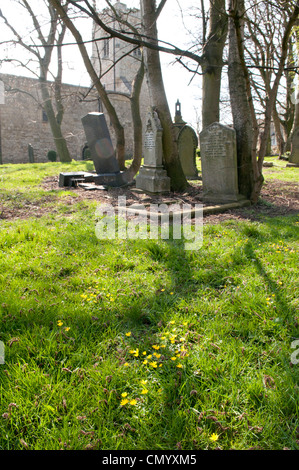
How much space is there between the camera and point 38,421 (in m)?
1.75

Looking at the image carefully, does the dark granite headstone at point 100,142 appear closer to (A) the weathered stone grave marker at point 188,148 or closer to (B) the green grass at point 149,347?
(A) the weathered stone grave marker at point 188,148

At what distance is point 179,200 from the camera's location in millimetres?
7445

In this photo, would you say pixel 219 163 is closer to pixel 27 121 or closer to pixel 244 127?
pixel 244 127

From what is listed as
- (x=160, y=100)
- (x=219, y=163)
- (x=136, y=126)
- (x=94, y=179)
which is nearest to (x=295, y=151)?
(x=136, y=126)

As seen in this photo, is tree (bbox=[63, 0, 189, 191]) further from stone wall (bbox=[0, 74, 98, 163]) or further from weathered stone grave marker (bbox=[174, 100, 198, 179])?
stone wall (bbox=[0, 74, 98, 163])

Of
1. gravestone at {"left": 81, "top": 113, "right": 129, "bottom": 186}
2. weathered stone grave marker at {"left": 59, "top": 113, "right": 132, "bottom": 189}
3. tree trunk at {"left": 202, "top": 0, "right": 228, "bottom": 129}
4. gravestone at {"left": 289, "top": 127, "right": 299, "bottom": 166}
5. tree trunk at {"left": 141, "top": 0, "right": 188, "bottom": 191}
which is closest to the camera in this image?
tree trunk at {"left": 141, "top": 0, "right": 188, "bottom": 191}

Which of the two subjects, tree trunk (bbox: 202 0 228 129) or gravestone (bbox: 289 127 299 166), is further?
gravestone (bbox: 289 127 299 166)

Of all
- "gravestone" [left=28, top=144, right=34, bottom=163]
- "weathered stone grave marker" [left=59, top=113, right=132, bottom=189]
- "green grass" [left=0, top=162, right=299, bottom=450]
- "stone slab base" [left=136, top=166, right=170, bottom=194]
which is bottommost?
"green grass" [left=0, top=162, right=299, bottom=450]

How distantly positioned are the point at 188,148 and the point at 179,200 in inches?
183

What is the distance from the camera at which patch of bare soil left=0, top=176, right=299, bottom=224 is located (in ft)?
20.7

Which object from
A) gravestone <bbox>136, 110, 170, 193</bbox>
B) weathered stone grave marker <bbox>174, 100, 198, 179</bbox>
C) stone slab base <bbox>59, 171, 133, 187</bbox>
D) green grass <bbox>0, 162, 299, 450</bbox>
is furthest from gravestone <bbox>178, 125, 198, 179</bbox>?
green grass <bbox>0, 162, 299, 450</bbox>

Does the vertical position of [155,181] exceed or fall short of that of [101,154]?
it falls short

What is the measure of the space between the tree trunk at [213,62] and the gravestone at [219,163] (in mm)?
2195

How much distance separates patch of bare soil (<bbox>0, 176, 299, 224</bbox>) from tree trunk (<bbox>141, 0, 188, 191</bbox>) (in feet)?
1.85
